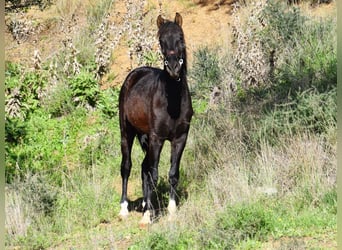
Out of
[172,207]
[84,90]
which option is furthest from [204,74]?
[172,207]

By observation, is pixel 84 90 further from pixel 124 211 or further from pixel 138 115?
pixel 124 211

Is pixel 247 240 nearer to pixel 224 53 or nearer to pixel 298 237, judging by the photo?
pixel 298 237

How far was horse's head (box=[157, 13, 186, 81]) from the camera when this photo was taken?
770 centimetres

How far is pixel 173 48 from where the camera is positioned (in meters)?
7.75

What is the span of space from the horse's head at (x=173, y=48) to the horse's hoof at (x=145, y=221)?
1785 mm

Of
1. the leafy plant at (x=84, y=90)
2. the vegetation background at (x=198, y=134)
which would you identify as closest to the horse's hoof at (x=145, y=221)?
the vegetation background at (x=198, y=134)

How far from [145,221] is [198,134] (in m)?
2.61

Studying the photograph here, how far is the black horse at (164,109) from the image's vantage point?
25.7 ft

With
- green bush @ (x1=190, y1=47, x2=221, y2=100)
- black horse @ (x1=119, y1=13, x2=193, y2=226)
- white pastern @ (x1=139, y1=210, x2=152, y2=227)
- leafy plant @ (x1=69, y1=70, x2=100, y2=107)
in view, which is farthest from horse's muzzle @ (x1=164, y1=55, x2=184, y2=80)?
leafy plant @ (x1=69, y1=70, x2=100, y2=107)

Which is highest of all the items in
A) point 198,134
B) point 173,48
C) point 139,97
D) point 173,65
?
point 173,48

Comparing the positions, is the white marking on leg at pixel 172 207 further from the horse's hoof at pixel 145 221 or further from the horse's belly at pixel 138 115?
the horse's belly at pixel 138 115

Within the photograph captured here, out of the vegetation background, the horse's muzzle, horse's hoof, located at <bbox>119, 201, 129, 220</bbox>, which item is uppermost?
the horse's muzzle

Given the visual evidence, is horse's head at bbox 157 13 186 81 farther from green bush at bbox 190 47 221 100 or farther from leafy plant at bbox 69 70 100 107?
leafy plant at bbox 69 70 100 107

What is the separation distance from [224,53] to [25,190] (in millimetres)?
6981
